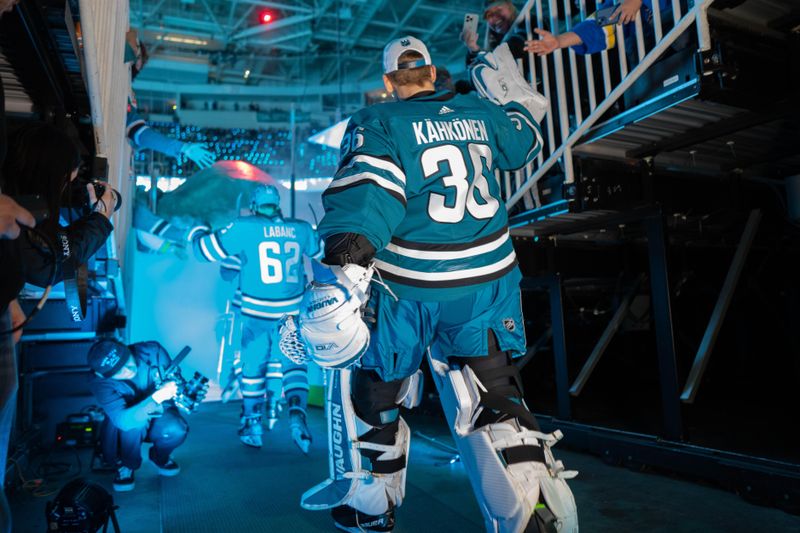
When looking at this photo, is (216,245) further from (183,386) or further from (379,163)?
(379,163)

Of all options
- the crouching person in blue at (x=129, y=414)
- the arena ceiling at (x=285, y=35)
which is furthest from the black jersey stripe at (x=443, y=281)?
the arena ceiling at (x=285, y=35)

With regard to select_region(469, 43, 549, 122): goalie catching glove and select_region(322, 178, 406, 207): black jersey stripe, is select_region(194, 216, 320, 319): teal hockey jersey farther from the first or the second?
select_region(322, 178, 406, 207): black jersey stripe

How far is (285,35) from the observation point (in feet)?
53.3

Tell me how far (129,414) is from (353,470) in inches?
83.9

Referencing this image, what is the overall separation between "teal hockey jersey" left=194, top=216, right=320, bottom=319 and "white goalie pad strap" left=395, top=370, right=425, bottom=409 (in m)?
2.91

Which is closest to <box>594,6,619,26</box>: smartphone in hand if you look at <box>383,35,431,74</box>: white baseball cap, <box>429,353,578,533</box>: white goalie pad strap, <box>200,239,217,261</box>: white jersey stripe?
<box>383,35,431,74</box>: white baseball cap

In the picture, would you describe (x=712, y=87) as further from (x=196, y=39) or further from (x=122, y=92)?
(x=196, y=39)

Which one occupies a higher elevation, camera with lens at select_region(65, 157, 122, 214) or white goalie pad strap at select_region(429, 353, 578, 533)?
camera with lens at select_region(65, 157, 122, 214)

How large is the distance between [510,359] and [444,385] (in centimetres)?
25

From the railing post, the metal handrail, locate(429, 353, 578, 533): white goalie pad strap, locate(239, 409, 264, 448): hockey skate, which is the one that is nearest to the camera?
locate(429, 353, 578, 533): white goalie pad strap

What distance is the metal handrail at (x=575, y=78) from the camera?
105 inches

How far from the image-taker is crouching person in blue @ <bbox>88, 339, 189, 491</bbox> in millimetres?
3473

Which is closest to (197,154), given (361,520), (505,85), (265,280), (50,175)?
(265,280)

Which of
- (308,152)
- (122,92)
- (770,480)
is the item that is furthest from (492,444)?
(308,152)
